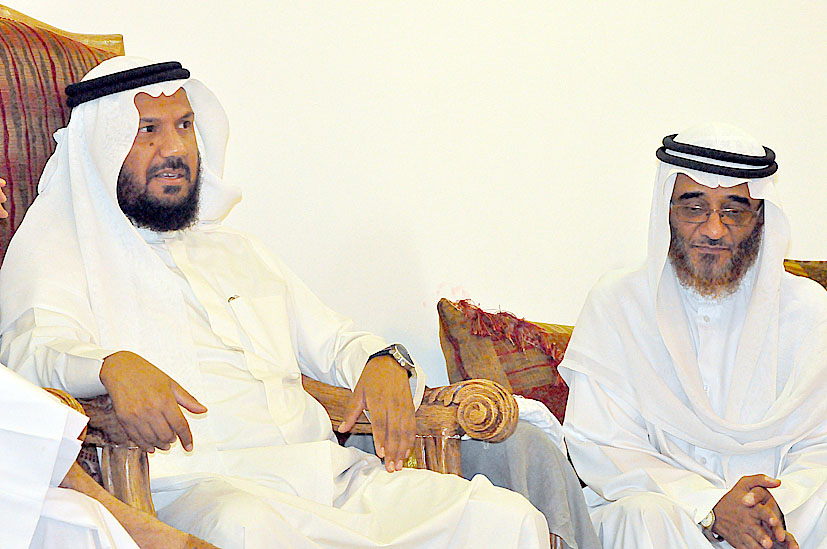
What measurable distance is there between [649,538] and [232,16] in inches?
91.6

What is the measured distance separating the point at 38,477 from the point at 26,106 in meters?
1.52

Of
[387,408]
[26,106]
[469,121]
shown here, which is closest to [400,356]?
[387,408]

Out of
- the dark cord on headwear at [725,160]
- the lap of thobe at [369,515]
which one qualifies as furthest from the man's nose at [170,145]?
the dark cord on headwear at [725,160]

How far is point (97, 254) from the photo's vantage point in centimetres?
288

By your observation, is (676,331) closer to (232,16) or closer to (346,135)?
(346,135)

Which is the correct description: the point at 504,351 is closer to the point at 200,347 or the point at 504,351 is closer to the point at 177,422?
the point at 200,347

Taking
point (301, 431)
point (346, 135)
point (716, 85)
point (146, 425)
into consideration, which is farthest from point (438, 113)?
point (146, 425)

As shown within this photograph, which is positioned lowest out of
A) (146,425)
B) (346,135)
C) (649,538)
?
(649,538)

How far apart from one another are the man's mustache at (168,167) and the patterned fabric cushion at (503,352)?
1.11m

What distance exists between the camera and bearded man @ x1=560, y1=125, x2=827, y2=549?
127 inches

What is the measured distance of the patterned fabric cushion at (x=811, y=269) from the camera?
4.09 metres

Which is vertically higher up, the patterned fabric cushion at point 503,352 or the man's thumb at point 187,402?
the man's thumb at point 187,402

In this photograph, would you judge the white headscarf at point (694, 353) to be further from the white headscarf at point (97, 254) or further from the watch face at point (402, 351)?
the white headscarf at point (97, 254)

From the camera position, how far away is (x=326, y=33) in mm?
4086
